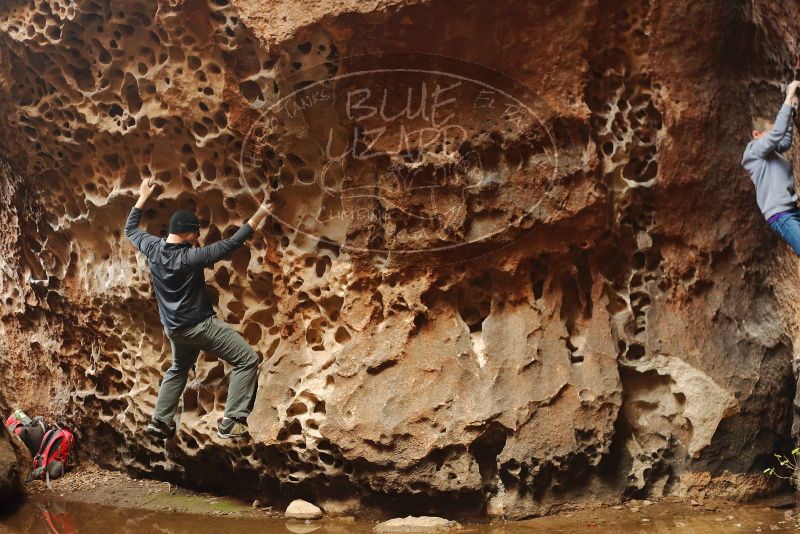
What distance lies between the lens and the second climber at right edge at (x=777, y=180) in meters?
4.04

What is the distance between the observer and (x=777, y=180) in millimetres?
4090

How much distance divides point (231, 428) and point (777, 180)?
310 cm

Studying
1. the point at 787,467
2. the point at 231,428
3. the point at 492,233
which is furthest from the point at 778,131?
the point at 231,428

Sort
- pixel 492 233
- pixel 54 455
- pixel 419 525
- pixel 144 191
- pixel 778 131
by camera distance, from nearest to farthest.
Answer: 1. pixel 778 131
2. pixel 419 525
3. pixel 492 233
4. pixel 144 191
5. pixel 54 455

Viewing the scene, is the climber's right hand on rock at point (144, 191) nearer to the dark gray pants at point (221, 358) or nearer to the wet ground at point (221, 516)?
the dark gray pants at point (221, 358)

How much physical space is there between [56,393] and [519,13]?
418 cm

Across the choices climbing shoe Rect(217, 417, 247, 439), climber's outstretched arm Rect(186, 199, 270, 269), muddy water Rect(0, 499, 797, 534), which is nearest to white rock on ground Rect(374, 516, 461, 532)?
muddy water Rect(0, 499, 797, 534)

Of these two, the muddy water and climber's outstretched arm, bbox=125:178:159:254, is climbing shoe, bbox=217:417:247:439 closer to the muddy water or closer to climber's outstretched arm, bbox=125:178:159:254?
the muddy water

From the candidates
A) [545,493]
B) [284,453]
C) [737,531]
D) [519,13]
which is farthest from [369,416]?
[519,13]

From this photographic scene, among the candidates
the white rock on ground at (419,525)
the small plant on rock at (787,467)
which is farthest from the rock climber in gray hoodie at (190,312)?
the small plant on rock at (787,467)

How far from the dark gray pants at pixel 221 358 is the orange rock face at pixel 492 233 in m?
A: 0.11

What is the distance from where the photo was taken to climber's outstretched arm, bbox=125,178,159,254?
471 cm

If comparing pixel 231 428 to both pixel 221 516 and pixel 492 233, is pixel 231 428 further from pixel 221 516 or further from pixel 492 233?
pixel 492 233

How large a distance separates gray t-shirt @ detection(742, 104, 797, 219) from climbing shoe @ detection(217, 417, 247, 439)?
2.94m
